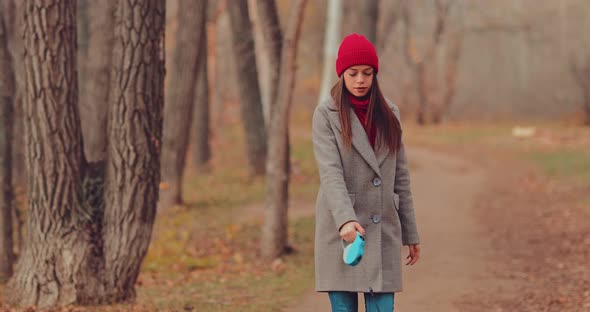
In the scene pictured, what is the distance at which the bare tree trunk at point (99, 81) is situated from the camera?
778cm

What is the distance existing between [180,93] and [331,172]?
10.9 metres

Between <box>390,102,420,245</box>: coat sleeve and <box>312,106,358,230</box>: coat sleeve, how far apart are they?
1.23ft

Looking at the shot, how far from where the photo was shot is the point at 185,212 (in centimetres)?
1565

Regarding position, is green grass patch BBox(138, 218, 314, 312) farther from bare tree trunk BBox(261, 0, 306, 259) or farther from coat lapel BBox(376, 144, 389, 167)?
coat lapel BBox(376, 144, 389, 167)

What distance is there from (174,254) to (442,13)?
30605 mm

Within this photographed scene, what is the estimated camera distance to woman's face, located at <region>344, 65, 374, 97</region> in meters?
4.62

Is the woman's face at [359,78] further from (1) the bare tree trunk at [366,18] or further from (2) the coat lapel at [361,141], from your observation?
(1) the bare tree trunk at [366,18]

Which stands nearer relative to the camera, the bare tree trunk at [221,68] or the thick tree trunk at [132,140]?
the thick tree trunk at [132,140]

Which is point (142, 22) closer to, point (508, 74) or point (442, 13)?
point (442, 13)

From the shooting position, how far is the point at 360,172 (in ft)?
15.4

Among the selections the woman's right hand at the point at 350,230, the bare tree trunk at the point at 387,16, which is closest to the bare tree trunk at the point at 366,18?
the woman's right hand at the point at 350,230

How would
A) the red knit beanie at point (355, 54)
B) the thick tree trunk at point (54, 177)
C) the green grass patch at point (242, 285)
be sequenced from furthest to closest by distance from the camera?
the green grass patch at point (242, 285)
the thick tree trunk at point (54, 177)
the red knit beanie at point (355, 54)

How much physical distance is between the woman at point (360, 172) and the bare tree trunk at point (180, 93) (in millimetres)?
10207

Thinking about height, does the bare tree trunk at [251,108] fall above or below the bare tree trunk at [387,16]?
below
